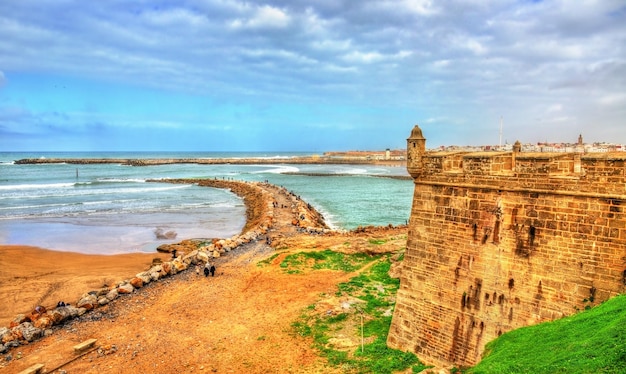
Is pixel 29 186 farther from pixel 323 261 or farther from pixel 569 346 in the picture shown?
pixel 569 346

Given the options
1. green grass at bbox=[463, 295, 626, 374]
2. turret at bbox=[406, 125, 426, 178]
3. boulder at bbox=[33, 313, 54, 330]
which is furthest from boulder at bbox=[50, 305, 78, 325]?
green grass at bbox=[463, 295, 626, 374]

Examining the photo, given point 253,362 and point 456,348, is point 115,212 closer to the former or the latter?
point 253,362

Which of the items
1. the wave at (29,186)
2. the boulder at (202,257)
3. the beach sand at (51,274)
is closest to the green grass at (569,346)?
the boulder at (202,257)

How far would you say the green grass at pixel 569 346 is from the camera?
529 cm

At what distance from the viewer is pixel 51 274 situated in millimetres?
19406

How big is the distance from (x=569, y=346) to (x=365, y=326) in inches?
258

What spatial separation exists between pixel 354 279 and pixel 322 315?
339 cm

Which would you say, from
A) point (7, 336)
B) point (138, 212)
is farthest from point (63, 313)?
point (138, 212)

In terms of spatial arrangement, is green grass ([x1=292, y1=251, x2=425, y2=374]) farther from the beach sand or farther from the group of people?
the beach sand

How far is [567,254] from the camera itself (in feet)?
Answer: 26.1

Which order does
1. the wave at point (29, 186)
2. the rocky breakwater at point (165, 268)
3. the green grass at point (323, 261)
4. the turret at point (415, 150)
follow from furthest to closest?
the wave at point (29, 186) < the green grass at point (323, 261) < the rocky breakwater at point (165, 268) < the turret at point (415, 150)

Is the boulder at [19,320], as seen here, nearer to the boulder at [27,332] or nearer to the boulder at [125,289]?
the boulder at [27,332]

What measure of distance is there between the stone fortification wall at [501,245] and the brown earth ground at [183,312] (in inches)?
119

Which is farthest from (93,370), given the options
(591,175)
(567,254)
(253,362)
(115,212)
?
(115,212)
